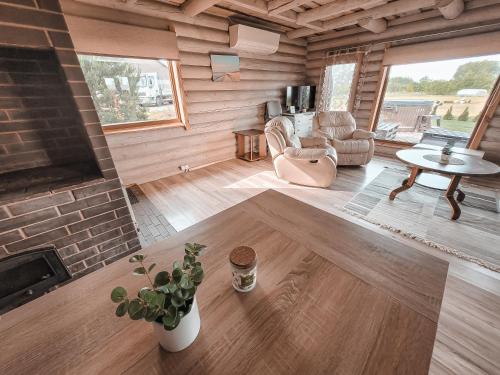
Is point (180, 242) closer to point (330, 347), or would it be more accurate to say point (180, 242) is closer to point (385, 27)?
point (330, 347)

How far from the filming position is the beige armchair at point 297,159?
9.13ft

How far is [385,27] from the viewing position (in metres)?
3.48

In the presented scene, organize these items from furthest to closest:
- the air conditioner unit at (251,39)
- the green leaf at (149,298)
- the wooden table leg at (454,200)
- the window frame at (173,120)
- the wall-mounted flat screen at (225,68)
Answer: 1. the wall-mounted flat screen at (225,68)
2. the air conditioner unit at (251,39)
3. the window frame at (173,120)
4. the wooden table leg at (454,200)
5. the green leaf at (149,298)

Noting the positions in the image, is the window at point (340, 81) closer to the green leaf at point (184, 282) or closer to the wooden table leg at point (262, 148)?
the wooden table leg at point (262, 148)

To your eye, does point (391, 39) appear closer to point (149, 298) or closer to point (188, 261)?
point (188, 261)

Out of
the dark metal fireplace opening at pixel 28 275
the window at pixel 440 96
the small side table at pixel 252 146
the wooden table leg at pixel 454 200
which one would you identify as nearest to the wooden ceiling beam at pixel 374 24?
the window at pixel 440 96

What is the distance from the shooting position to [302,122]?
4.42 m

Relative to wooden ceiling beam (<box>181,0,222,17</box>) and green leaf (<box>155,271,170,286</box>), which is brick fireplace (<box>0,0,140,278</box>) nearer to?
green leaf (<box>155,271,170,286</box>)

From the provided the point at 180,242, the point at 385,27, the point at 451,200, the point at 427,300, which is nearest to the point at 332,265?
the point at 427,300

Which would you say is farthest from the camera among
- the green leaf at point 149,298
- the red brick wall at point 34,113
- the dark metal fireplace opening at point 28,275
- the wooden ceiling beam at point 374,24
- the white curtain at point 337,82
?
the white curtain at point 337,82

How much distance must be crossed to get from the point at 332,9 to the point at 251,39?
1.24 meters

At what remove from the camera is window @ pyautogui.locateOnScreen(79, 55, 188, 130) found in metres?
2.60

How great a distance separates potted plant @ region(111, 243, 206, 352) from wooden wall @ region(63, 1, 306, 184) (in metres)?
2.93

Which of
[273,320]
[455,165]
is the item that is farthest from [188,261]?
[455,165]
